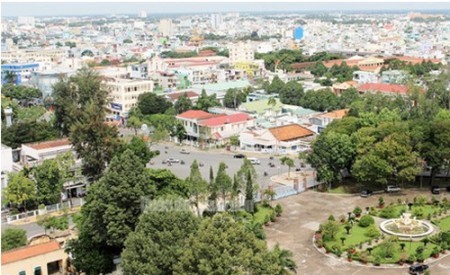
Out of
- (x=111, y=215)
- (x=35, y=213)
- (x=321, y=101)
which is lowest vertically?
(x=35, y=213)

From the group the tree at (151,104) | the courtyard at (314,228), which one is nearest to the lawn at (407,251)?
the courtyard at (314,228)

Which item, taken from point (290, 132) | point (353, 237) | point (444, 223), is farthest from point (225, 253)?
point (290, 132)

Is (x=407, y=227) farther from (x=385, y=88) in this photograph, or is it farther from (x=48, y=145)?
(x=385, y=88)

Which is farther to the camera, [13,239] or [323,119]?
[323,119]

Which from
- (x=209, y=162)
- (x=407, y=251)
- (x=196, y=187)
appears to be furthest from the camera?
(x=209, y=162)

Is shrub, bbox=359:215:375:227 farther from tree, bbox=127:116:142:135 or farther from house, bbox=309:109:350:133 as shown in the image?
tree, bbox=127:116:142:135

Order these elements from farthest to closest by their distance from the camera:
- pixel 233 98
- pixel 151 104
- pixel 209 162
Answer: pixel 233 98 → pixel 151 104 → pixel 209 162
